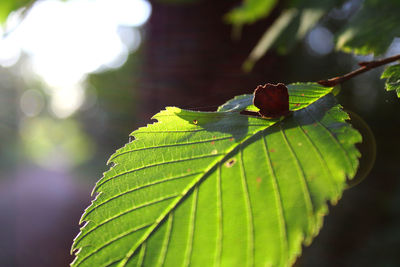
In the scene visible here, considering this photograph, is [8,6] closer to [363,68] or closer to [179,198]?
[179,198]

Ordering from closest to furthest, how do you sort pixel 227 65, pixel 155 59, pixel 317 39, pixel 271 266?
1. pixel 271 266
2. pixel 227 65
3. pixel 155 59
4. pixel 317 39

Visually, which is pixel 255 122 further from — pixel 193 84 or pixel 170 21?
pixel 170 21

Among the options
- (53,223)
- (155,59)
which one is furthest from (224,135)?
(53,223)

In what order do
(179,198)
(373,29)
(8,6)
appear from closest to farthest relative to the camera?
(179,198)
(373,29)
(8,6)

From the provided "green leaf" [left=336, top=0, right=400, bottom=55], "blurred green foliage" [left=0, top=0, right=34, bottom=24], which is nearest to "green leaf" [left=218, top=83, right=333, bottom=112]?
"green leaf" [left=336, top=0, right=400, bottom=55]

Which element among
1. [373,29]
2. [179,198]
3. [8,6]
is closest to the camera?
[179,198]

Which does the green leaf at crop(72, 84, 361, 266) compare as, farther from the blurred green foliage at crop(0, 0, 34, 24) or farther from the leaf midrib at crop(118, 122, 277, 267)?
the blurred green foliage at crop(0, 0, 34, 24)

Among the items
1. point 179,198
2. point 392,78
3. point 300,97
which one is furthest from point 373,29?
point 179,198
